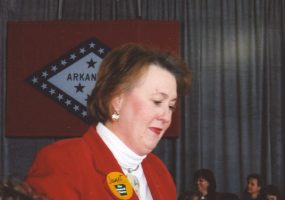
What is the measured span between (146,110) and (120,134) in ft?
0.35

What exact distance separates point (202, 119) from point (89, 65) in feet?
5.52

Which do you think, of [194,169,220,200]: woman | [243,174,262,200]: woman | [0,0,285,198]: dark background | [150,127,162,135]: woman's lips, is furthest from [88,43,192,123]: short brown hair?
[0,0,285,198]: dark background

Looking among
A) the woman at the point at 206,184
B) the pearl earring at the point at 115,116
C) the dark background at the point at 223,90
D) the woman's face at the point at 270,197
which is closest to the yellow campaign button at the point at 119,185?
the pearl earring at the point at 115,116

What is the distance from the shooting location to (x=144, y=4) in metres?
7.29

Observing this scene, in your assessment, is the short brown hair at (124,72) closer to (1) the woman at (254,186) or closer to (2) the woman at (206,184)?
(2) the woman at (206,184)

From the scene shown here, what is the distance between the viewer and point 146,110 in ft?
4.55

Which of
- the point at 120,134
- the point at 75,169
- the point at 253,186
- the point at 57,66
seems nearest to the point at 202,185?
the point at 253,186

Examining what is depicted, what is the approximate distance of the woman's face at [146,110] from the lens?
1.39m

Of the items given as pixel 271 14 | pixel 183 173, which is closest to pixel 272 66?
pixel 271 14

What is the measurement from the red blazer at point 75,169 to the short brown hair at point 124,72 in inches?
2.8

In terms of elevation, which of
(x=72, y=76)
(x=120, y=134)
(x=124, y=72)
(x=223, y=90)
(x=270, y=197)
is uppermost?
(x=72, y=76)

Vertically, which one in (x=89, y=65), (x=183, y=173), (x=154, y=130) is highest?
(x=89, y=65)

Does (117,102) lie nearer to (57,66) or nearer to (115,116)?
(115,116)

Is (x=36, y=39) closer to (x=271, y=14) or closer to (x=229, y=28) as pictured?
(x=229, y=28)
